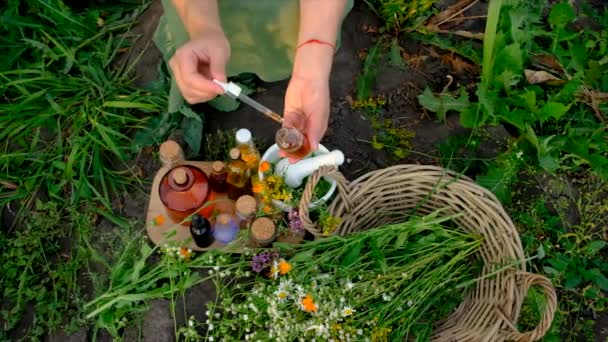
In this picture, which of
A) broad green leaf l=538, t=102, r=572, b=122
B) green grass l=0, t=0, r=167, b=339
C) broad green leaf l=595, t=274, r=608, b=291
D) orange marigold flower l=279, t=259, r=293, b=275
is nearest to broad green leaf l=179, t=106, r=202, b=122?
green grass l=0, t=0, r=167, b=339

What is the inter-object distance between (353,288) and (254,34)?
95 centimetres

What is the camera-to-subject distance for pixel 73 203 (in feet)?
6.90

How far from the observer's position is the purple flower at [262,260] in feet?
5.08

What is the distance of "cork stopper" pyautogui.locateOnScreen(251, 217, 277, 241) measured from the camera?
1.55 meters

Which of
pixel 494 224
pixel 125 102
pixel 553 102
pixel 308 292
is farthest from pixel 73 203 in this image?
pixel 553 102

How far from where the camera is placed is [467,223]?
178 cm

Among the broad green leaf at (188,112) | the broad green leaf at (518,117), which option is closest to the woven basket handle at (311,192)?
the broad green leaf at (188,112)

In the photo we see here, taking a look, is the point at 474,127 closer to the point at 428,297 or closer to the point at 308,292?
the point at 428,297

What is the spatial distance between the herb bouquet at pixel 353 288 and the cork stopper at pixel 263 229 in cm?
6

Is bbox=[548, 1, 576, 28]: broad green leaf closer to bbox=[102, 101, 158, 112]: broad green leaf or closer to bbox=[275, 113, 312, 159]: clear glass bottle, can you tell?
bbox=[275, 113, 312, 159]: clear glass bottle

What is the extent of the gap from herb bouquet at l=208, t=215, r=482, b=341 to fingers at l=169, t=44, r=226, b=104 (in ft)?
1.72

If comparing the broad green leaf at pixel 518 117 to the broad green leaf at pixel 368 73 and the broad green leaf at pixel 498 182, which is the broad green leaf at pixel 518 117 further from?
the broad green leaf at pixel 368 73

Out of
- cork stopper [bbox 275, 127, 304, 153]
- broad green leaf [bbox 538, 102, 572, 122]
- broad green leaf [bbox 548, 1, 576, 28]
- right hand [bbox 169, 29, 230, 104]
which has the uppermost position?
broad green leaf [bbox 548, 1, 576, 28]

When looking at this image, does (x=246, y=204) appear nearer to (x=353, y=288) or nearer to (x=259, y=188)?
(x=259, y=188)
